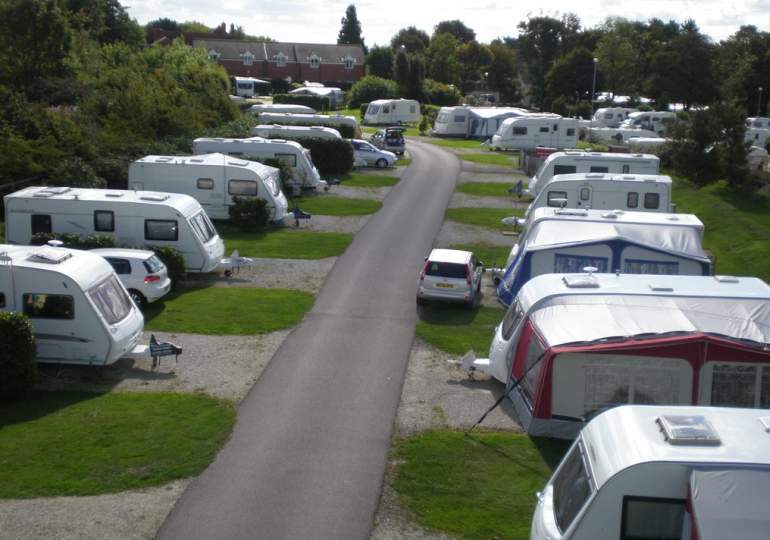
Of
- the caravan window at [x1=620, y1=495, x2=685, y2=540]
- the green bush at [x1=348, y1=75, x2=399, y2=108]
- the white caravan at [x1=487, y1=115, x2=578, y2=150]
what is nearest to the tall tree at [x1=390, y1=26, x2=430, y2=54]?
the green bush at [x1=348, y1=75, x2=399, y2=108]

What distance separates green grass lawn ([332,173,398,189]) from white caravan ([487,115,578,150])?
515 inches

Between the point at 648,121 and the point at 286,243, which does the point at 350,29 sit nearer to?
the point at 648,121

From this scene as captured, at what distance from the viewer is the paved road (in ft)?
36.9

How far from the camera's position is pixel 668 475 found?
8078 mm

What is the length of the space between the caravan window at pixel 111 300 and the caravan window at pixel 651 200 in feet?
61.2

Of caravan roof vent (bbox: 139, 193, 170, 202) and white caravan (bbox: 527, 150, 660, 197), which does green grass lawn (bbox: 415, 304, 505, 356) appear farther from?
white caravan (bbox: 527, 150, 660, 197)

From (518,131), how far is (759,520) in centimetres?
4759

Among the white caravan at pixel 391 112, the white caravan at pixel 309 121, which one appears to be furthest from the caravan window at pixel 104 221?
the white caravan at pixel 391 112

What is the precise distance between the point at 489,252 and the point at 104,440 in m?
16.2

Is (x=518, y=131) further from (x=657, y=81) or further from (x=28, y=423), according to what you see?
(x=28, y=423)

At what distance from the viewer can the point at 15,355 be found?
1452 cm

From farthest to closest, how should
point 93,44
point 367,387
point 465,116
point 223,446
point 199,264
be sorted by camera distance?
point 465,116 → point 93,44 → point 199,264 → point 367,387 → point 223,446

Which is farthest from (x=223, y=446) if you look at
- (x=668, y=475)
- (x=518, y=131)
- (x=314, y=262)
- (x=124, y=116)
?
(x=518, y=131)

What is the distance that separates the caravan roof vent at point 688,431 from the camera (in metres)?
8.37
